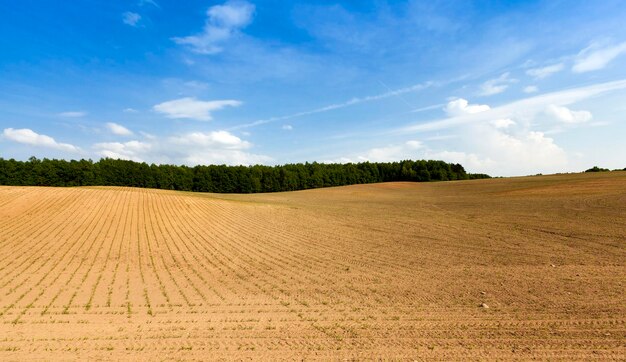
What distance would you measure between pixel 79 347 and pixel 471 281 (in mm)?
10408

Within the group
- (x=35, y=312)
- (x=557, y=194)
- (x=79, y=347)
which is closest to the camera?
(x=79, y=347)

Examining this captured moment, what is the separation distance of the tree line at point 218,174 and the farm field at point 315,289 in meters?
42.1

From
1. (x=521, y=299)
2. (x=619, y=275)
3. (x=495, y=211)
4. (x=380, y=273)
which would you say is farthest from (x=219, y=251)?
(x=495, y=211)

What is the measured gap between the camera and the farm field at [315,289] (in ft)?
24.7

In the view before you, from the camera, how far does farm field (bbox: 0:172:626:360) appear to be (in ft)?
24.7

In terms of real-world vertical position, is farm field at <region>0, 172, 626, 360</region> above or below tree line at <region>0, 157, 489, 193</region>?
below

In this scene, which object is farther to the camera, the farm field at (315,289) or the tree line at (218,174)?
the tree line at (218,174)

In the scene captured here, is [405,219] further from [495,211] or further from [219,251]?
[219,251]

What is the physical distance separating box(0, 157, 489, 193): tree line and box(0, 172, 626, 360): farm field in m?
42.1

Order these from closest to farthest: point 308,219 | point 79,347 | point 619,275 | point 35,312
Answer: point 79,347, point 35,312, point 619,275, point 308,219

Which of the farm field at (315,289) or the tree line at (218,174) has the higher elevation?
the tree line at (218,174)

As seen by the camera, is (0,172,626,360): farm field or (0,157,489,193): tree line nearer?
(0,172,626,360): farm field

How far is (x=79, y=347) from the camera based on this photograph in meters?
7.62

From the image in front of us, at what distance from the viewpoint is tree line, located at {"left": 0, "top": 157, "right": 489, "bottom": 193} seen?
200 feet
